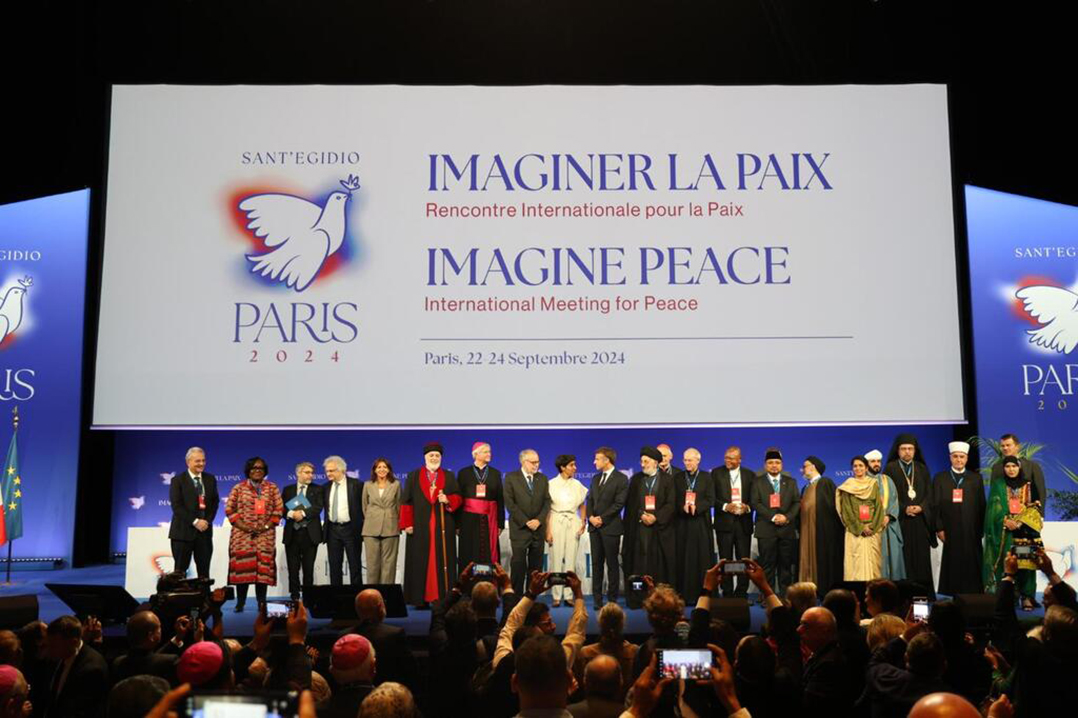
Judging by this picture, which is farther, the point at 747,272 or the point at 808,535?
the point at 808,535

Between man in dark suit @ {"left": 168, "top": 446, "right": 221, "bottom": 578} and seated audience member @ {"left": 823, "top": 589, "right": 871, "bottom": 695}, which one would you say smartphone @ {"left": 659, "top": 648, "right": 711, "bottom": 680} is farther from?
man in dark suit @ {"left": 168, "top": 446, "right": 221, "bottom": 578}

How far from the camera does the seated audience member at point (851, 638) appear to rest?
12.3 ft

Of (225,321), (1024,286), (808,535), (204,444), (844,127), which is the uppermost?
(844,127)

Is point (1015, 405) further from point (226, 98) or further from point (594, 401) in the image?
point (226, 98)

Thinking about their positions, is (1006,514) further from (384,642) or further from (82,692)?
(82,692)

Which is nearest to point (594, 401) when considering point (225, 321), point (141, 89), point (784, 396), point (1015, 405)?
point (784, 396)

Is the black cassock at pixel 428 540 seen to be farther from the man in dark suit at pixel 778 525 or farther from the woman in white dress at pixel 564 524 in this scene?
the man in dark suit at pixel 778 525

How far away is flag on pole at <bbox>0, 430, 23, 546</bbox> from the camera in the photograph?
32.9 feet

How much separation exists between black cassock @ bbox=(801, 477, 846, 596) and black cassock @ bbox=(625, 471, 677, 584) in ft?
3.90

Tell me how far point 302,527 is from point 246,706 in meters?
7.12

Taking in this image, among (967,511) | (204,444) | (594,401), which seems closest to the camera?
(594,401)

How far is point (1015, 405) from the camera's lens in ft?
35.5

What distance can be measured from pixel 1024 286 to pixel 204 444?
28.1ft

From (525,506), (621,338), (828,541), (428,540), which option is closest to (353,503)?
(428,540)
